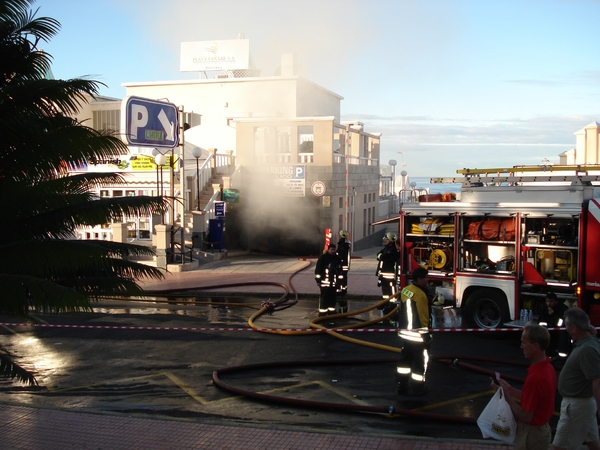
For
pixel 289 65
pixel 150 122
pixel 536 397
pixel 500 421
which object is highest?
pixel 289 65

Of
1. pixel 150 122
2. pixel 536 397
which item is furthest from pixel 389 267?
pixel 150 122

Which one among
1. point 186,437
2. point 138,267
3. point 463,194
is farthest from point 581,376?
point 463,194

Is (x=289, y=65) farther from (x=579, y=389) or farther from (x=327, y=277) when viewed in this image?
(x=579, y=389)

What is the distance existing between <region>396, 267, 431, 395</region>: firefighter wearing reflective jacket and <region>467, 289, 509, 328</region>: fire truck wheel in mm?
3748

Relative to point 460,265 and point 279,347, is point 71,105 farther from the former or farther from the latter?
point 460,265

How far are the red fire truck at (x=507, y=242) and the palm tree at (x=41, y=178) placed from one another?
20.8ft

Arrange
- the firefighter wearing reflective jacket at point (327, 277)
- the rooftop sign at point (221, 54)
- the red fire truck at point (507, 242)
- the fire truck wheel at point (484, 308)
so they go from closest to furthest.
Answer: the red fire truck at point (507, 242)
the fire truck wheel at point (484, 308)
the firefighter wearing reflective jacket at point (327, 277)
the rooftop sign at point (221, 54)

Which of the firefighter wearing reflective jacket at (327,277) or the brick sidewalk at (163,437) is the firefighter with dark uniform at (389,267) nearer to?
the firefighter wearing reflective jacket at (327,277)

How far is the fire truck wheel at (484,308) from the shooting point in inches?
443

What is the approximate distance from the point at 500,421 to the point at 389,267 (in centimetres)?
836

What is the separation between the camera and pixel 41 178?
710 centimetres

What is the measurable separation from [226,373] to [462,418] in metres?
3.37

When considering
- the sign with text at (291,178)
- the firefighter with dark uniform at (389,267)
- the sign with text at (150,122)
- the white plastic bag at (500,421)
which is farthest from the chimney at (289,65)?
the white plastic bag at (500,421)

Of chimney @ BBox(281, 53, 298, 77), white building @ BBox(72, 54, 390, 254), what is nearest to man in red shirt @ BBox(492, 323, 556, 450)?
white building @ BBox(72, 54, 390, 254)
